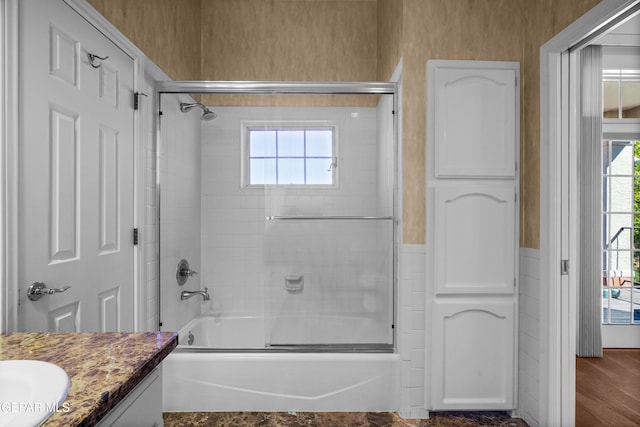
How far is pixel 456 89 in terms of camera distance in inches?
87.1

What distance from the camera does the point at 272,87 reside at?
7.99 ft

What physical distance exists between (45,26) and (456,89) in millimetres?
1930

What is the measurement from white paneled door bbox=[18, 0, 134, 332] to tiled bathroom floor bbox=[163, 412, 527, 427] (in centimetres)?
65

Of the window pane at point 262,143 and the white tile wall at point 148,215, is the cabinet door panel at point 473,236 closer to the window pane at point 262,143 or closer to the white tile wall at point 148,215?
the window pane at point 262,143

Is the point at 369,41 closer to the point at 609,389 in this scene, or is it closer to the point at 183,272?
the point at 183,272

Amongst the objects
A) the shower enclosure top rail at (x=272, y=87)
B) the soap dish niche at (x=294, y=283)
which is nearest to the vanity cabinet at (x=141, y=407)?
the soap dish niche at (x=294, y=283)

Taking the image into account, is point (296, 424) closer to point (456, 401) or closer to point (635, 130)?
point (456, 401)

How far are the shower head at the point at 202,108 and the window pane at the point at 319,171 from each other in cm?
74

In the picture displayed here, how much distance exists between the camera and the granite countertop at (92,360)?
70 centimetres

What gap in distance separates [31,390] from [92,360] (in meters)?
0.15

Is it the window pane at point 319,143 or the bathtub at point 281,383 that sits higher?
the window pane at point 319,143

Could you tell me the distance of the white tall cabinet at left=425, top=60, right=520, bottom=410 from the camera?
7.26 ft

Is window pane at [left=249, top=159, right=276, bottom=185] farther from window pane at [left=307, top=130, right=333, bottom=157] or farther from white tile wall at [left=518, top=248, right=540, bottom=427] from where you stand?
white tile wall at [left=518, top=248, right=540, bottom=427]

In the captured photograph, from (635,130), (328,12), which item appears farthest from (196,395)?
(635,130)
